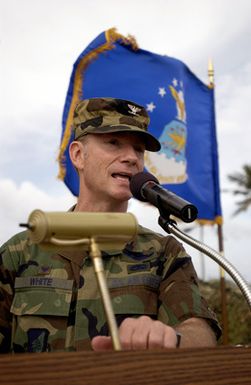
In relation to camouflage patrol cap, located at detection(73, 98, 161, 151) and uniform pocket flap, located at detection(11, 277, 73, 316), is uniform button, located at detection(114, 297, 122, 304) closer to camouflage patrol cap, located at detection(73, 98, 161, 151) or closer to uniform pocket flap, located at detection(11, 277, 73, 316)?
uniform pocket flap, located at detection(11, 277, 73, 316)

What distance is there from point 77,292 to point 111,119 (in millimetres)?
788

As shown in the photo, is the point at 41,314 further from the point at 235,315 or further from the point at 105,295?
the point at 235,315

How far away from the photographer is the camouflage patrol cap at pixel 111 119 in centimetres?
242

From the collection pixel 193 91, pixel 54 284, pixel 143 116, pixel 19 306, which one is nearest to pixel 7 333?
pixel 19 306

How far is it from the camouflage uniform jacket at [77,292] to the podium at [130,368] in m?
0.94

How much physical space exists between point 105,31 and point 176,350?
5.61 meters

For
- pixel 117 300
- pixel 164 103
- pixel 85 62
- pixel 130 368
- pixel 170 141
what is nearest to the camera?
pixel 130 368

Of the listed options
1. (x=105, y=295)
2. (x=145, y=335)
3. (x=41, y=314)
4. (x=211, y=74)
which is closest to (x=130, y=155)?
(x=41, y=314)

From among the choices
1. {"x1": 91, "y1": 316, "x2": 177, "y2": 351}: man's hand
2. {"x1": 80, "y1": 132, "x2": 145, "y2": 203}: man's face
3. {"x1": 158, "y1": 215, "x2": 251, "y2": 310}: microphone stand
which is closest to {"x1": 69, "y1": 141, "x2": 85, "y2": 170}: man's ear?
{"x1": 80, "y1": 132, "x2": 145, "y2": 203}: man's face

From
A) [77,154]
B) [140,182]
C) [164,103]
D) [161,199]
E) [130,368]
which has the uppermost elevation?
[164,103]

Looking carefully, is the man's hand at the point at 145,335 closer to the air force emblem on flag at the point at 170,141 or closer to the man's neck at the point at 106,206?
the man's neck at the point at 106,206

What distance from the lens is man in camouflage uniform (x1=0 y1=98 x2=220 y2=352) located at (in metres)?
2.06

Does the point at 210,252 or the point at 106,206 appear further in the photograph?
the point at 106,206

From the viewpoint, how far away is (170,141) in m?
6.36
